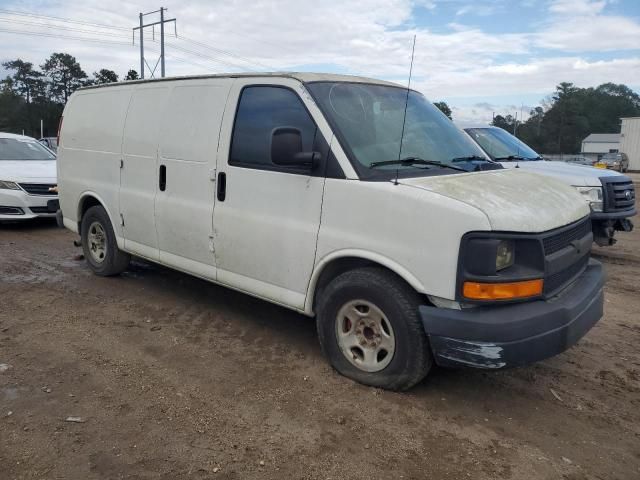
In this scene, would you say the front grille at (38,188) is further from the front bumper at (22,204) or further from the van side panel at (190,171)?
the van side panel at (190,171)

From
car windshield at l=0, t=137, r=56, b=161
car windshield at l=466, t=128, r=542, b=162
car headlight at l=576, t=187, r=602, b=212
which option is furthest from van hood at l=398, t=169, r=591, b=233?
car windshield at l=0, t=137, r=56, b=161

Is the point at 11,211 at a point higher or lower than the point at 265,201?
lower

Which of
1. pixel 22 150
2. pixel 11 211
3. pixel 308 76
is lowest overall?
pixel 11 211

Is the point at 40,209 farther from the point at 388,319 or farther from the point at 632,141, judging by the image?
the point at 632,141

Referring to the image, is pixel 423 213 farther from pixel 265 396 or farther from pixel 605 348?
pixel 605 348

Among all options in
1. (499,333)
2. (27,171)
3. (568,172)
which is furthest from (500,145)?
(27,171)

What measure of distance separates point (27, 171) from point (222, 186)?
662 centimetres

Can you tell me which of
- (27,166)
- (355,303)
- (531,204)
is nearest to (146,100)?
(355,303)

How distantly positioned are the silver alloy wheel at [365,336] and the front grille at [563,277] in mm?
1009

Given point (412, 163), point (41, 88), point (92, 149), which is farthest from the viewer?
point (41, 88)

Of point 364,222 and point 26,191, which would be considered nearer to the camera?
point 364,222

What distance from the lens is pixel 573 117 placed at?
9500 cm

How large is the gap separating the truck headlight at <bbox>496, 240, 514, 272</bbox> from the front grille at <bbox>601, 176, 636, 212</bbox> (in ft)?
16.0

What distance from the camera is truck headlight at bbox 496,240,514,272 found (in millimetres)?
3123
